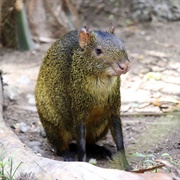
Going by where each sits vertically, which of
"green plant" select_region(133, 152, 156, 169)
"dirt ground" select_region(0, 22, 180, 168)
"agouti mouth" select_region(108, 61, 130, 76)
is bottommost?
"dirt ground" select_region(0, 22, 180, 168)

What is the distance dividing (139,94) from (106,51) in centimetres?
252

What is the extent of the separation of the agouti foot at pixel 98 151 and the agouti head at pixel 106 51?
3.83 feet

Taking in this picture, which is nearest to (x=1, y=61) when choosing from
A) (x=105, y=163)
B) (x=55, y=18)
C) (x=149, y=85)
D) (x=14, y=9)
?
(x=14, y=9)

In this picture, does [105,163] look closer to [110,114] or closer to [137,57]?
[110,114]

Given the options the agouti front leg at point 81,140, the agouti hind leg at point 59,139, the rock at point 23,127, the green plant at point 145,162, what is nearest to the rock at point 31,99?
the rock at point 23,127

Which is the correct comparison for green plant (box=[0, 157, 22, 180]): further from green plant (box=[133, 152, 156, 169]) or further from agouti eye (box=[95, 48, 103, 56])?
agouti eye (box=[95, 48, 103, 56])

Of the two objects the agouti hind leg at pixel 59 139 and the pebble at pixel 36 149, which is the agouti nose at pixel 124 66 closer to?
the agouti hind leg at pixel 59 139

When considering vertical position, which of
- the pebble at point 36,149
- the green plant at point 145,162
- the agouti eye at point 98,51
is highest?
the agouti eye at point 98,51

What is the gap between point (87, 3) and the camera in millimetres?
10859

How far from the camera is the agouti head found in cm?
474

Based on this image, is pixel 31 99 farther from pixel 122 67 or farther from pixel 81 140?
pixel 122 67

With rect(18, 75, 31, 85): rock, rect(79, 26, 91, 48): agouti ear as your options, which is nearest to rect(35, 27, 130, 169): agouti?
rect(79, 26, 91, 48): agouti ear

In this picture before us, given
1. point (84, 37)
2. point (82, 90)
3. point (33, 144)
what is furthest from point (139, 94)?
point (84, 37)

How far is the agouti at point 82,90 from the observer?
4.90m
